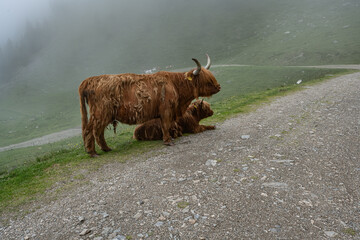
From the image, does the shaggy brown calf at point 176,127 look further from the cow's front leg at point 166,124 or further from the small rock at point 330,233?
the small rock at point 330,233

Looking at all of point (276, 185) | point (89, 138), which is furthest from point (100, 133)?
point (276, 185)

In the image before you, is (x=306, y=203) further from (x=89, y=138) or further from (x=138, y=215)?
(x=89, y=138)

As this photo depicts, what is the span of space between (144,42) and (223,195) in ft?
216

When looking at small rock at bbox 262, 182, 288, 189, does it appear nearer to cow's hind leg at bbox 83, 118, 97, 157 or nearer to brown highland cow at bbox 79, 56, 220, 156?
brown highland cow at bbox 79, 56, 220, 156

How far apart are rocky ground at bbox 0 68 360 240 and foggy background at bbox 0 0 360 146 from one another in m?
22.3

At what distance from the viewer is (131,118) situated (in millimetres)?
7527

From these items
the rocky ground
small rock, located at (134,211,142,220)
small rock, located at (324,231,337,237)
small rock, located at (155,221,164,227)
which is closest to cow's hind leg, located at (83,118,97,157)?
the rocky ground

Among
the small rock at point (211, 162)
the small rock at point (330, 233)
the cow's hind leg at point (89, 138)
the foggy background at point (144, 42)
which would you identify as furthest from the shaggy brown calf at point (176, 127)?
the foggy background at point (144, 42)

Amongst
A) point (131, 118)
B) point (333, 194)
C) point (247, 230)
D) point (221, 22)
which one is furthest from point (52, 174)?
point (221, 22)

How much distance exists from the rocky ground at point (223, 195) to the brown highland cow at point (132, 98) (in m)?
1.27

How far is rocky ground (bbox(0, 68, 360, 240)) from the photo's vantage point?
11.8 feet

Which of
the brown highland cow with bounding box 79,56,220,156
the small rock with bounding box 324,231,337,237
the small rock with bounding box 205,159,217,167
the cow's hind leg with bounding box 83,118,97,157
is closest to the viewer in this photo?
the small rock with bounding box 324,231,337,237

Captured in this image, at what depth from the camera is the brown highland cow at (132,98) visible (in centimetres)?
719

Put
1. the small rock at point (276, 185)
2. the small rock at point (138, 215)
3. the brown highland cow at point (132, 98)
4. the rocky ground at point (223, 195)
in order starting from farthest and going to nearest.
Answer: the brown highland cow at point (132, 98)
the small rock at point (276, 185)
the small rock at point (138, 215)
the rocky ground at point (223, 195)
